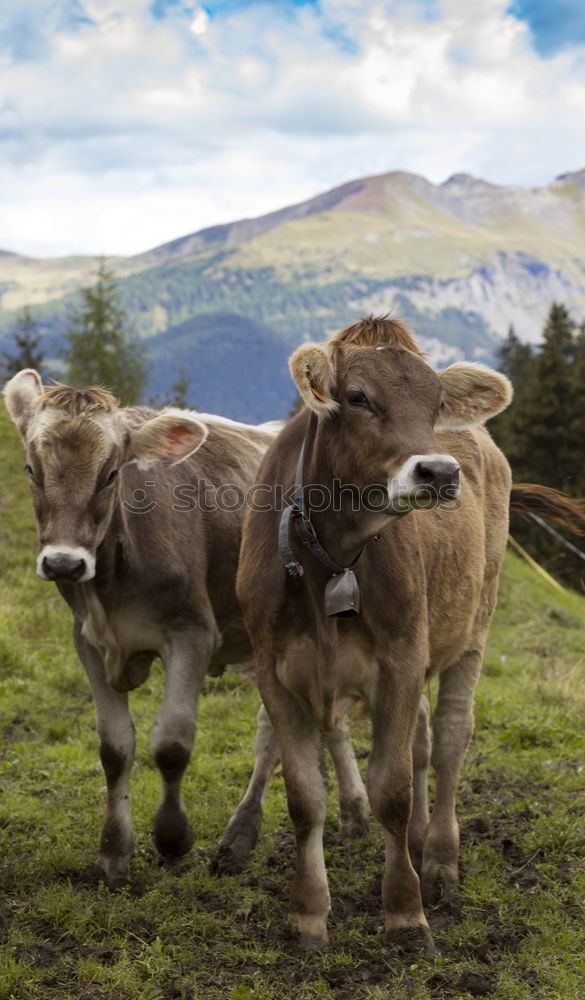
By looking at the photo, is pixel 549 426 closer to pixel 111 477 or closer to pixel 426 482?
pixel 111 477

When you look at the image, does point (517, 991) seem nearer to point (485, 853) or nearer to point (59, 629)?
point (485, 853)

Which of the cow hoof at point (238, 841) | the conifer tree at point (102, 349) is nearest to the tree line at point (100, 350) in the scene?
the conifer tree at point (102, 349)

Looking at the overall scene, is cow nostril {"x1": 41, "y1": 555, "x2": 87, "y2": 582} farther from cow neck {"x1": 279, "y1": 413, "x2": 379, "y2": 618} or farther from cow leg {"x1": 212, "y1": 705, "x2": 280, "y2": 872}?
cow leg {"x1": 212, "y1": 705, "x2": 280, "y2": 872}

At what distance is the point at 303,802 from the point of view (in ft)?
15.6

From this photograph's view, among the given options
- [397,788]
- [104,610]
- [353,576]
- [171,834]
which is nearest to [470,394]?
[353,576]

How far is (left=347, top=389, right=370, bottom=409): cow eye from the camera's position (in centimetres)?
431

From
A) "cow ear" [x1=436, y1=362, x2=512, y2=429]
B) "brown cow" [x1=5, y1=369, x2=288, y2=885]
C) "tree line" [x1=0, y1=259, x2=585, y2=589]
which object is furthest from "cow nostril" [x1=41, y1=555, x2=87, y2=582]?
"tree line" [x1=0, y1=259, x2=585, y2=589]

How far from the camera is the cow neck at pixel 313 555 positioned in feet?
14.7

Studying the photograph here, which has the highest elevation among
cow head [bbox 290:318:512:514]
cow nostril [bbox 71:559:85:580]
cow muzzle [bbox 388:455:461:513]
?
cow head [bbox 290:318:512:514]

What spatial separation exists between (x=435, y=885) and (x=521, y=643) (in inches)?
328

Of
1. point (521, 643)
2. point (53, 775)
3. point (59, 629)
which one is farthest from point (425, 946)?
point (521, 643)

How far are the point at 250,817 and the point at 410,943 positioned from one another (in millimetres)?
1688

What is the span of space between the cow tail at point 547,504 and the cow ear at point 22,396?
3.32 metres

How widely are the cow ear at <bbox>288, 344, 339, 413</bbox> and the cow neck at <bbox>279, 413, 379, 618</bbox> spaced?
0.41 metres
